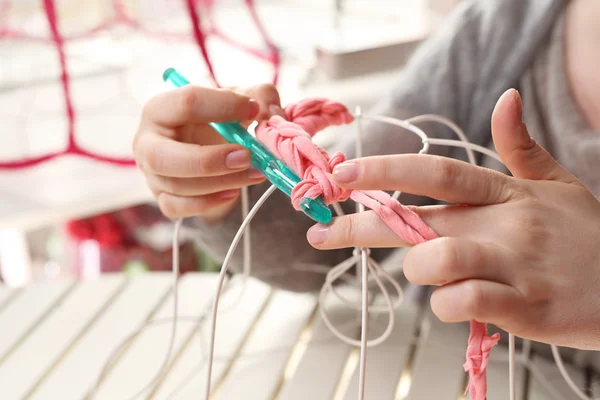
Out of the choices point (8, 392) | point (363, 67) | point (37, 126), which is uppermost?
point (363, 67)

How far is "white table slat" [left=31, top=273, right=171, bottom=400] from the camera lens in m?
0.48

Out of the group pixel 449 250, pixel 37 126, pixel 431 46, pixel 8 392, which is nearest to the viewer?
pixel 449 250

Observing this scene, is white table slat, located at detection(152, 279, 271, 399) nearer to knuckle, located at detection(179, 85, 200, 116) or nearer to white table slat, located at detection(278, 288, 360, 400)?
white table slat, located at detection(278, 288, 360, 400)

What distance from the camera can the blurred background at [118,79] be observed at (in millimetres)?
923

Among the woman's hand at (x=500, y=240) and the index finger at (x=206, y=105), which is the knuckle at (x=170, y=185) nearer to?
the index finger at (x=206, y=105)

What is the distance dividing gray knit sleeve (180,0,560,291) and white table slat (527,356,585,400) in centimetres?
18

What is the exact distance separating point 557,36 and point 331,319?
1.11 ft

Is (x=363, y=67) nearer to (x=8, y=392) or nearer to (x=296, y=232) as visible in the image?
(x=296, y=232)

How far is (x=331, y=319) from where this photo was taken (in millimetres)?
542

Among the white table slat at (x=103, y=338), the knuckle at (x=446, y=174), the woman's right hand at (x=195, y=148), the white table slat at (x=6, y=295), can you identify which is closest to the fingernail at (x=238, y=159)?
the woman's right hand at (x=195, y=148)

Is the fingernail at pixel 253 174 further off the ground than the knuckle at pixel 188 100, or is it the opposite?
the knuckle at pixel 188 100

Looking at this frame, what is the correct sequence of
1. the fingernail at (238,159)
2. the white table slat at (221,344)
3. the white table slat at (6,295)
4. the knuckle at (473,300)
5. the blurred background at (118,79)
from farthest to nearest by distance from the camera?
the blurred background at (118,79)
the white table slat at (6,295)
the white table slat at (221,344)
the fingernail at (238,159)
the knuckle at (473,300)

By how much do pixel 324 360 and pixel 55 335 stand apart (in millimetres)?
250

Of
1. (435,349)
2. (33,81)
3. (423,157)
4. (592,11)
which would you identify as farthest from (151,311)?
(33,81)
